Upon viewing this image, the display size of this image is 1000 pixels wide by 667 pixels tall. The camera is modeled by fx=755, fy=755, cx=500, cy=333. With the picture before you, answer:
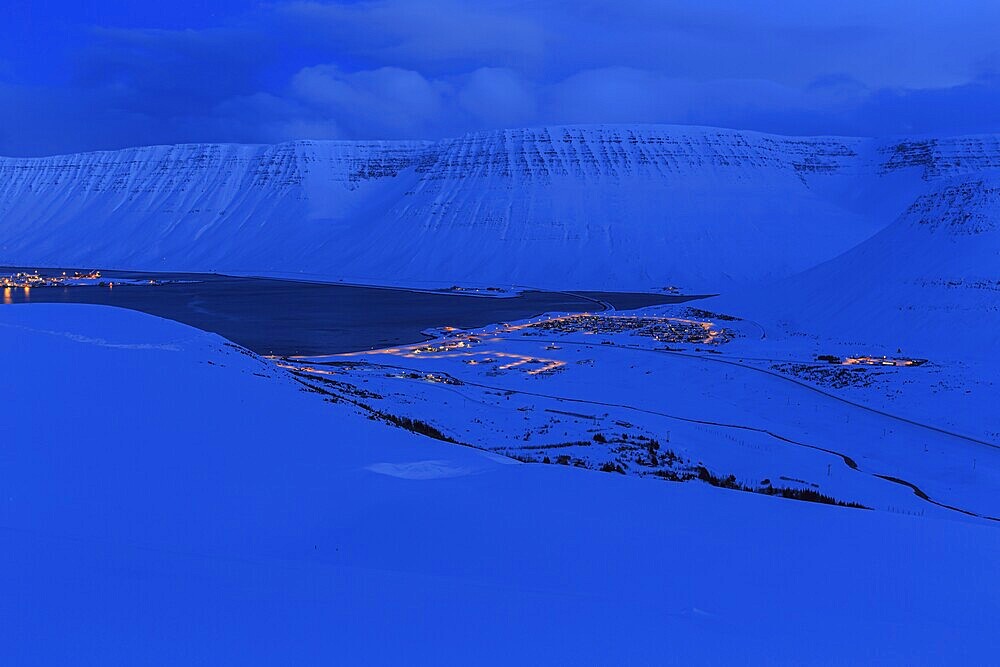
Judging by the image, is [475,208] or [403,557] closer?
[403,557]

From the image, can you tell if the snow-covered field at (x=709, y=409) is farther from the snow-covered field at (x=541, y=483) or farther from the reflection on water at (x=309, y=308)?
the reflection on water at (x=309, y=308)

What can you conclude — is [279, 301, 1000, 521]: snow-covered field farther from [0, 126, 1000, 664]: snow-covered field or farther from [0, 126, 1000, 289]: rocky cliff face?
[0, 126, 1000, 289]: rocky cliff face

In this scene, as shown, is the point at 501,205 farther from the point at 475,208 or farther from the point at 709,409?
the point at 709,409

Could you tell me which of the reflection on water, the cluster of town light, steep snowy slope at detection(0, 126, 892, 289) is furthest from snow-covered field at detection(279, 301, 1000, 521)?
the cluster of town light

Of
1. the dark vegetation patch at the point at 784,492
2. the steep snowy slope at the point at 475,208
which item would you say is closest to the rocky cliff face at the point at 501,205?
the steep snowy slope at the point at 475,208

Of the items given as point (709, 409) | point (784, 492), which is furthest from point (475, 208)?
point (784, 492)

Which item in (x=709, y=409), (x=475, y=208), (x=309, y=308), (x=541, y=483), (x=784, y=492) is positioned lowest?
(x=709, y=409)
